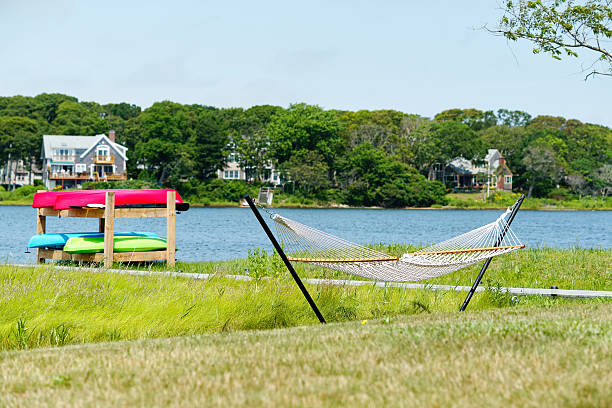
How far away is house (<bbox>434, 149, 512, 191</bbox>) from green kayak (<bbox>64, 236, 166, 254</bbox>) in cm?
7423

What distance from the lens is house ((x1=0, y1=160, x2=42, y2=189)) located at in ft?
293

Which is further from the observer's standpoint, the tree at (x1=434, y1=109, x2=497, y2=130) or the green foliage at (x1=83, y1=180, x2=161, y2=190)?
the tree at (x1=434, y1=109, x2=497, y2=130)

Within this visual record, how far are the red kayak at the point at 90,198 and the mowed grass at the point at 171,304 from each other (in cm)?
380

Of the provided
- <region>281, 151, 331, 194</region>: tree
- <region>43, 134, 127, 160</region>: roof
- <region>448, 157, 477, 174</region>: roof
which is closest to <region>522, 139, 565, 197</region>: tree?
<region>448, 157, 477, 174</region>: roof

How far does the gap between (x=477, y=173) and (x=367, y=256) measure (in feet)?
269

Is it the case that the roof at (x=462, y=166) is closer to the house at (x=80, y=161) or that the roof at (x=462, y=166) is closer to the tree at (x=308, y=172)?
the tree at (x=308, y=172)

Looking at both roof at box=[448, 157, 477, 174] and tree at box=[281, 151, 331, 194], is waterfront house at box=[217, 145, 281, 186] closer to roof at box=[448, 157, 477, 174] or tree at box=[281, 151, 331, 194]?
tree at box=[281, 151, 331, 194]

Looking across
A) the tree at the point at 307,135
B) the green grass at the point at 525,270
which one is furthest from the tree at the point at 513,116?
the green grass at the point at 525,270

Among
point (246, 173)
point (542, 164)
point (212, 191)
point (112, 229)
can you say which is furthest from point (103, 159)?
point (112, 229)

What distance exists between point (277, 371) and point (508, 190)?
286 ft

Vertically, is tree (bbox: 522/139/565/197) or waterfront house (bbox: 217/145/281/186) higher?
tree (bbox: 522/139/565/197)

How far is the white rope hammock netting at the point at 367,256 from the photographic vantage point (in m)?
7.54

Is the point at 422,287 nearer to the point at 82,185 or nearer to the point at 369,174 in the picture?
A: the point at 369,174

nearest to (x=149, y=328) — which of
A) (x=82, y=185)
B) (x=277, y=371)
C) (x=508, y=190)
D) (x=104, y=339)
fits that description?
(x=104, y=339)
